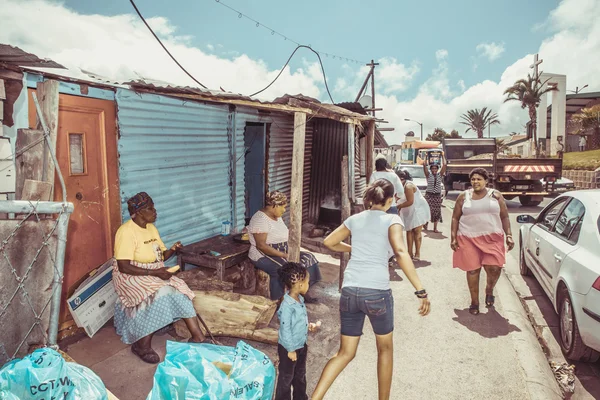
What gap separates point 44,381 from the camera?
186 centimetres

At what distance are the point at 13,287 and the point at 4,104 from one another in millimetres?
1918

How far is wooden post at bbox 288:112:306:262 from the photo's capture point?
Result: 4.72 m

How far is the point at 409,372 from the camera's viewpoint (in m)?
3.67

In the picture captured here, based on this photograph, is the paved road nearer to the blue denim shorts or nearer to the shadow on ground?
the shadow on ground

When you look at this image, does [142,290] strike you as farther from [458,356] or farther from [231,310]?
[458,356]

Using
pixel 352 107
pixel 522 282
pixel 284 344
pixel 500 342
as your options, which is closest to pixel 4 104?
pixel 284 344

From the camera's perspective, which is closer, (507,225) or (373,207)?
(373,207)

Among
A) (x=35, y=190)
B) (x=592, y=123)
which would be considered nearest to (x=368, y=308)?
(x=35, y=190)

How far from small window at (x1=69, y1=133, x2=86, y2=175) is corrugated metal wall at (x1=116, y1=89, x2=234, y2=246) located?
0.42 meters

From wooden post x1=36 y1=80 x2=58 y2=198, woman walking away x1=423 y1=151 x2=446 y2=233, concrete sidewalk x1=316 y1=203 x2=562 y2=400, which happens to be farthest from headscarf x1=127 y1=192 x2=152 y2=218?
woman walking away x1=423 y1=151 x2=446 y2=233

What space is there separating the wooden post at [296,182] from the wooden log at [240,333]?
0.99 meters

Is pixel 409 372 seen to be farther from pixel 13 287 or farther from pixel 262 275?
pixel 13 287

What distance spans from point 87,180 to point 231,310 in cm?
200

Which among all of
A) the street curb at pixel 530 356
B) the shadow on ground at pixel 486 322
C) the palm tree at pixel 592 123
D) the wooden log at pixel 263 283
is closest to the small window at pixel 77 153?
the wooden log at pixel 263 283
